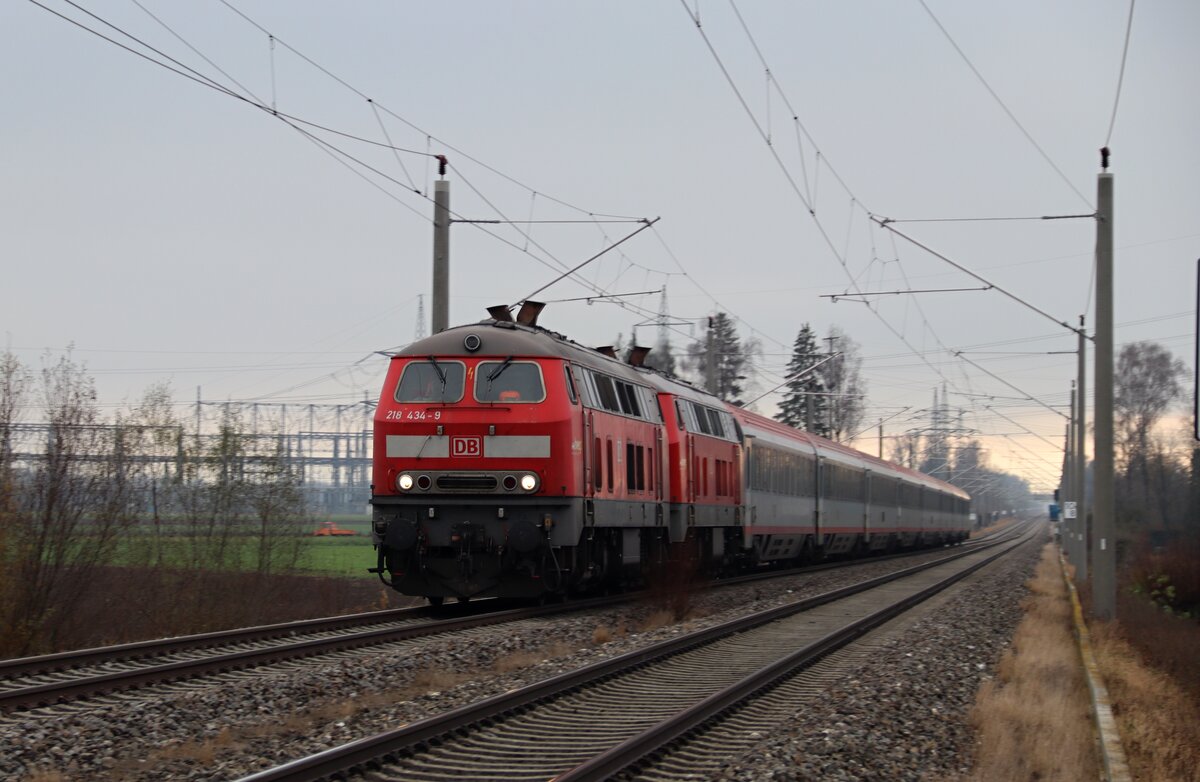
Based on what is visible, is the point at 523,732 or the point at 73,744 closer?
the point at 73,744

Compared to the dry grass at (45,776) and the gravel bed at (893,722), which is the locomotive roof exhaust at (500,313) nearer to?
the gravel bed at (893,722)

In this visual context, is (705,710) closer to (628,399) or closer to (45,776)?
(45,776)

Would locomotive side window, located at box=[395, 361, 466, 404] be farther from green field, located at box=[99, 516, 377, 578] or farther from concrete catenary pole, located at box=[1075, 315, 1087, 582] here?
concrete catenary pole, located at box=[1075, 315, 1087, 582]

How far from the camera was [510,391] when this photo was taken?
17688 mm

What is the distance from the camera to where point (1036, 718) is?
10961 mm

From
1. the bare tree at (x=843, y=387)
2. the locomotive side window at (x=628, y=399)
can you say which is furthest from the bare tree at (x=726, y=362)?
the locomotive side window at (x=628, y=399)

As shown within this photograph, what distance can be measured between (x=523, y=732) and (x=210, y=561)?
39.7 feet

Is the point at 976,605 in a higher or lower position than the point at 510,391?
lower

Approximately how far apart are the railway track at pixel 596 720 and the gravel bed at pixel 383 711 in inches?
24.5

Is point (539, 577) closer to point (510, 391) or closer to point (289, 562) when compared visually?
point (510, 391)

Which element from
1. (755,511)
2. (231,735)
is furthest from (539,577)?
(755,511)

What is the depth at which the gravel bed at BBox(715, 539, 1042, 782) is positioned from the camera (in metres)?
8.66

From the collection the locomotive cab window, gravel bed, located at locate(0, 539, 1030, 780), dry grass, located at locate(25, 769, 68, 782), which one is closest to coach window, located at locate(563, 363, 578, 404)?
the locomotive cab window

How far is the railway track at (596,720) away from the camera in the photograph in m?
8.18
